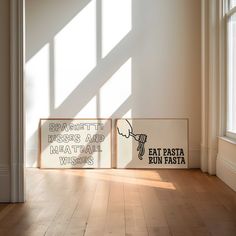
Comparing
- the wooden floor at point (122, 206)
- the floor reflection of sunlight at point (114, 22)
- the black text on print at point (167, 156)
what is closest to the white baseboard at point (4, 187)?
the wooden floor at point (122, 206)

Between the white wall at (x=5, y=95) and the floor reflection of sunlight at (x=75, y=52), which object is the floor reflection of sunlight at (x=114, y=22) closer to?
the floor reflection of sunlight at (x=75, y=52)

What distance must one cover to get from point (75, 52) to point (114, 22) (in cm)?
70

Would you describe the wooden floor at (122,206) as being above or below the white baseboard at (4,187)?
below

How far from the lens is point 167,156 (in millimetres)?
6184

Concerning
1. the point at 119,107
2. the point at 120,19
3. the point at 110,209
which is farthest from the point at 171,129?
the point at 110,209

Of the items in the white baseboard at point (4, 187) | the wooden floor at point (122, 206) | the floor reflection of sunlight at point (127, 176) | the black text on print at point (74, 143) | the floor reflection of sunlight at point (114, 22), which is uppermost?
the floor reflection of sunlight at point (114, 22)

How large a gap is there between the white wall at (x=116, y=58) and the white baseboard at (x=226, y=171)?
2.63 ft

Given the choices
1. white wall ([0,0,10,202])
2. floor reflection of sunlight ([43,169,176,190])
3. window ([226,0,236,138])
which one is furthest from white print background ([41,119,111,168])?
white wall ([0,0,10,202])

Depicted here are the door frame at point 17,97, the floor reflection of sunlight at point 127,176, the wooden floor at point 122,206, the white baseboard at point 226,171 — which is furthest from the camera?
the floor reflection of sunlight at point 127,176

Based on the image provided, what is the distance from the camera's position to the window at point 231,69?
5156 millimetres

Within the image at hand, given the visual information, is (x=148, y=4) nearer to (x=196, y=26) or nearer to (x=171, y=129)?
(x=196, y=26)

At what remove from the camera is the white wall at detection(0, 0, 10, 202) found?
4.04 m

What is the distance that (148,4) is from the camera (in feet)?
20.1

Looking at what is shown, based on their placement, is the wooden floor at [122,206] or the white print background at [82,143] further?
the white print background at [82,143]
